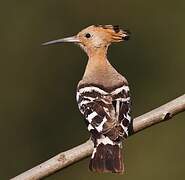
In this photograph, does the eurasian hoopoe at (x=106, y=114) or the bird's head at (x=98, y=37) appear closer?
the eurasian hoopoe at (x=106, y=114)

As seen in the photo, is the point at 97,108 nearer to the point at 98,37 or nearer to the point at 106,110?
the point at 106,110

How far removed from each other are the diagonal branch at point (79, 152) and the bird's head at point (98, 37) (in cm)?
158

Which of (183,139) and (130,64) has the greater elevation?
(130,64)

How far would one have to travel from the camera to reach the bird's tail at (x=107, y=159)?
653 centimetres

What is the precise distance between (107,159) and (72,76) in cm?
851

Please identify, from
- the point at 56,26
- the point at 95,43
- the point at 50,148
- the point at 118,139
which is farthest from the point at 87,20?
the point at 118,139

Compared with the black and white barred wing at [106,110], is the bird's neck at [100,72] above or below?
above

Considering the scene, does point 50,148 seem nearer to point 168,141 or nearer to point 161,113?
point 168,141

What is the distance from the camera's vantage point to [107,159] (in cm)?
661

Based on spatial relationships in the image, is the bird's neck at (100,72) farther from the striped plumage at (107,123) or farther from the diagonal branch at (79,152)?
the diagonal branch at (79,152)

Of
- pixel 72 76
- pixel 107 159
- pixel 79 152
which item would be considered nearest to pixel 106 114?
pixel 107 159

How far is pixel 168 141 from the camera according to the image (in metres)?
14.1

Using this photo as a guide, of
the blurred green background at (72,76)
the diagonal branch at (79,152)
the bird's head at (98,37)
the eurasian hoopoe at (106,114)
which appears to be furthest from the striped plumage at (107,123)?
the blurred green background at (72,76)

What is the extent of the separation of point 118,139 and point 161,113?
429 mm
